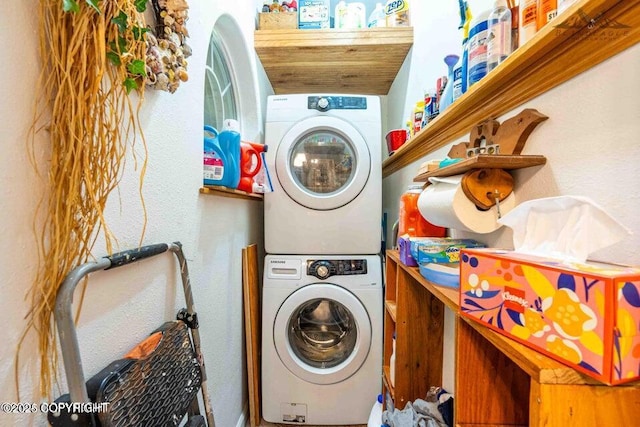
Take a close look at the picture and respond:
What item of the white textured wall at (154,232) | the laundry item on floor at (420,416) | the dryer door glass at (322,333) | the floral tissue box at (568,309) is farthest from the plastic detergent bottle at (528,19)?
the dryer door glass at (322,333)

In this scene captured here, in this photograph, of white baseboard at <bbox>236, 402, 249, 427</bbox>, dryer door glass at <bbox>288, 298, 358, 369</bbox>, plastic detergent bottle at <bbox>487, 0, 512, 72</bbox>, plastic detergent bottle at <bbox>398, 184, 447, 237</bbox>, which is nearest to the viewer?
plastic detergent bottle at <bbox>487, 0, 512, 72</bbox>

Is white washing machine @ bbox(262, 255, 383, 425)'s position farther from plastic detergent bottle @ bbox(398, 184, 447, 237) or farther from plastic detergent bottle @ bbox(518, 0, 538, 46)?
plastic detergent bottle @ bbox(518, 0, 538, 46)

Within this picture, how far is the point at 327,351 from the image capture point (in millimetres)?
1723

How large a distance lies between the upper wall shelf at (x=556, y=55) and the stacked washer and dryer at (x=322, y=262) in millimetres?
862

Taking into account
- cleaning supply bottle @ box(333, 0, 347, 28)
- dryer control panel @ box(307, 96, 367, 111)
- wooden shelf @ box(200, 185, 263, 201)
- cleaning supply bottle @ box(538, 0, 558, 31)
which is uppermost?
cleaning supply bottle @ box(333, 0, 347, 28)

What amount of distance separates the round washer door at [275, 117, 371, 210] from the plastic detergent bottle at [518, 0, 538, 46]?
1061 mm

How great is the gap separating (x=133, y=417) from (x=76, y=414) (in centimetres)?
11

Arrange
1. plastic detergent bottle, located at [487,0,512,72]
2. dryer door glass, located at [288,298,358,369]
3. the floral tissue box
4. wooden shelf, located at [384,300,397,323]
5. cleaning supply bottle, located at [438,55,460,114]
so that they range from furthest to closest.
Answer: dryer door glass, located at [288,298,358,369] → wooden shelf, located at [384,300,397,323] → cleaning supply bottle, located at [438,55,460,114] → plastic detergent bottle, located at [487,0,512,72] → the floral tissue box

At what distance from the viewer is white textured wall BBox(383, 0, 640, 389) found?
16.9 inches

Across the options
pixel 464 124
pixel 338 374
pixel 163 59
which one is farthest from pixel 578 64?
pixel 338 374

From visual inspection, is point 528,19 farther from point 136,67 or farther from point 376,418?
point 376,418

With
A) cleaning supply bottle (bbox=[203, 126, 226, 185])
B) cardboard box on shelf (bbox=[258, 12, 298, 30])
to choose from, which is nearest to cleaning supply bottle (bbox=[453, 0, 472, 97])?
cleaning supply bottle (bbox=[203, 126, 226, 185])

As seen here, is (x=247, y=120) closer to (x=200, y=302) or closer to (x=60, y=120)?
(x=200, y=302)

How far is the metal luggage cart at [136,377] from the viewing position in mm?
467
